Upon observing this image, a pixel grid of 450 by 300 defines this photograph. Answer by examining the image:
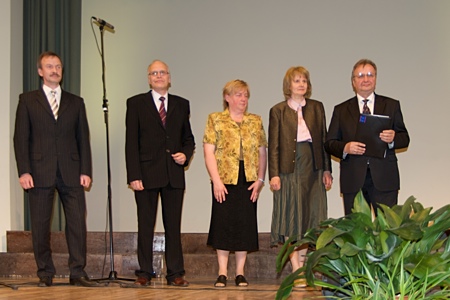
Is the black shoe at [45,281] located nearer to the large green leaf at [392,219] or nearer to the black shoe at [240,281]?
the black shoe at [240,281]

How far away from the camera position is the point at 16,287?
441cm

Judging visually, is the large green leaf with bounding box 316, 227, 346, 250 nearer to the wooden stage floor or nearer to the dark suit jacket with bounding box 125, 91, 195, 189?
the wooden stage floor

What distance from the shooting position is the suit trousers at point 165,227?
181 inches

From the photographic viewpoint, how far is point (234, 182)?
4.57m

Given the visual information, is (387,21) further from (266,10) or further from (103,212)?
(103,212)

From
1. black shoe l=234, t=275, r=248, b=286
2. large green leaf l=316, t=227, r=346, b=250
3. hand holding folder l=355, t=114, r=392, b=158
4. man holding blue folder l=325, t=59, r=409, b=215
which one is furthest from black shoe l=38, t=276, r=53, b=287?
large green leaf l=316, t=227, r=346, b=250

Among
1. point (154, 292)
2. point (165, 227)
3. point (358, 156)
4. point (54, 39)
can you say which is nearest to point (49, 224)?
point (165, 227)

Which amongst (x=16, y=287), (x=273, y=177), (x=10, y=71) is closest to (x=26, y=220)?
(x=10, y=71)

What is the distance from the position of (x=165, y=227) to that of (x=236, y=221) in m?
0.49

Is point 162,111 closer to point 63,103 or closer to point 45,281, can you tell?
point 63,103

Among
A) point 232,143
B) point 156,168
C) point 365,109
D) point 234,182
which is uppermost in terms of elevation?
point 365,109

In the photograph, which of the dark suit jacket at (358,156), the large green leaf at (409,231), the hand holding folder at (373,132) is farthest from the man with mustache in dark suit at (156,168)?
the large green leaf at (409,231)

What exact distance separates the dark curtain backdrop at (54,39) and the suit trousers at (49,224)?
1.50m

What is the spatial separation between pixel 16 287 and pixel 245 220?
62.4 inches
